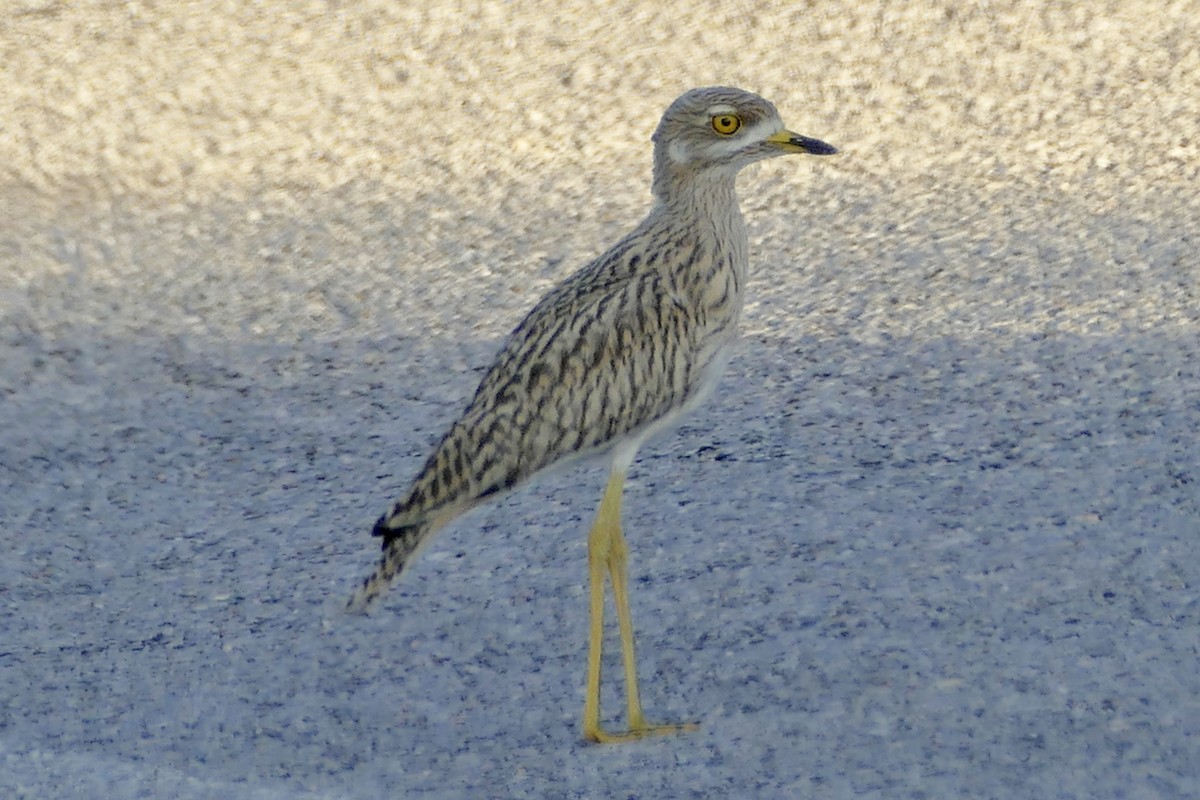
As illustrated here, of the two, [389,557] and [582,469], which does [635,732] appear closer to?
[389,557]

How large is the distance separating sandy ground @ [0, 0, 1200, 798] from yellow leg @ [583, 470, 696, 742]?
3.7 inches

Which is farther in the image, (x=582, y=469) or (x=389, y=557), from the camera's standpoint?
(x=582, y=469)

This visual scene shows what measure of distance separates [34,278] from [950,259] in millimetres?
4470

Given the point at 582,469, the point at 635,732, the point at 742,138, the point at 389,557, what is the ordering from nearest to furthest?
the point at 389,557 < the point at 635,732 < the point at 742,138 < the point at 582,469

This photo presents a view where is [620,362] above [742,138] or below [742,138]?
below

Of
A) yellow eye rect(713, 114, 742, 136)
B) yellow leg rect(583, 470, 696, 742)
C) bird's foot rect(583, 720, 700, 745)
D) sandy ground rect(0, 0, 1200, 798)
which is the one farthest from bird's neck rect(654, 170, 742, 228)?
bird's foot rect(583, 720, 700, 745)

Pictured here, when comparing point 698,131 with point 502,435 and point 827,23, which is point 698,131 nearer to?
point 502,435

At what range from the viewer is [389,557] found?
5344mm

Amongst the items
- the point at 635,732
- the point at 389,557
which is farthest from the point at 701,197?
the point at 635,732

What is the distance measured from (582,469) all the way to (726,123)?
83.1 inches

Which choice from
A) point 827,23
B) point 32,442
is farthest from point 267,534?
point 827,23

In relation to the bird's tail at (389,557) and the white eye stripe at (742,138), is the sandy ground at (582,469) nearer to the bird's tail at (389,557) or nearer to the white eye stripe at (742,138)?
the bird's tail at (389,557)

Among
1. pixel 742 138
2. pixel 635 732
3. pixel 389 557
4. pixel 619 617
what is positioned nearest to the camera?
pixel 389 557

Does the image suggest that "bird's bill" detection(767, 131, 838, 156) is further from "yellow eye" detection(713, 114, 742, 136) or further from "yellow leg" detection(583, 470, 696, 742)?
"yellow leg" detection(583, 470, 696, 742)
